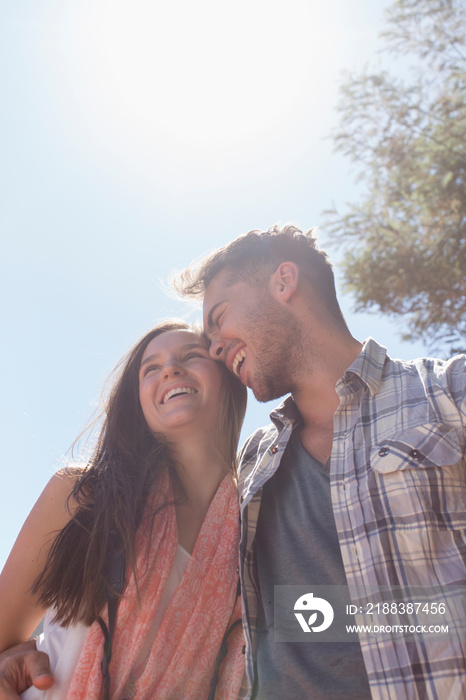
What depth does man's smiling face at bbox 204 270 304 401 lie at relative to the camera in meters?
3.07

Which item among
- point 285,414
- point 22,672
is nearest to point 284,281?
point 285,414

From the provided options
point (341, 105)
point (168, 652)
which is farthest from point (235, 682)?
point (341, 105)

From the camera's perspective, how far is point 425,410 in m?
2.24

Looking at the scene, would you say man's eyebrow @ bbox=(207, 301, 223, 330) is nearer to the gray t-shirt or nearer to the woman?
the woman

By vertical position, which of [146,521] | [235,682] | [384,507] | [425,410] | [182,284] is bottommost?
[235,682]

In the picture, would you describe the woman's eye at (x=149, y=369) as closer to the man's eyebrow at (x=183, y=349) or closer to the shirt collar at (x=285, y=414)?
the man's eyebrow at (x=183, y=349)

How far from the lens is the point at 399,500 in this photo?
2.03 m

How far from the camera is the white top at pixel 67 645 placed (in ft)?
7.20

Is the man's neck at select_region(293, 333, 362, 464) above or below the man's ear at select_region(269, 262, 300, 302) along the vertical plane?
below

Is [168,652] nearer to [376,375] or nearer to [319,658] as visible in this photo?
[319,658]

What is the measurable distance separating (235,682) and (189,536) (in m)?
0.70

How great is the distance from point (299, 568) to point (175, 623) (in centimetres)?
59

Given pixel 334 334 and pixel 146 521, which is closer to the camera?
pixel 146 521

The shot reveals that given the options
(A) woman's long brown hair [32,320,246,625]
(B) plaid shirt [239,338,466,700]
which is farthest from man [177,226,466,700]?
(A) woman's long brown hair [32,320,246,625]
